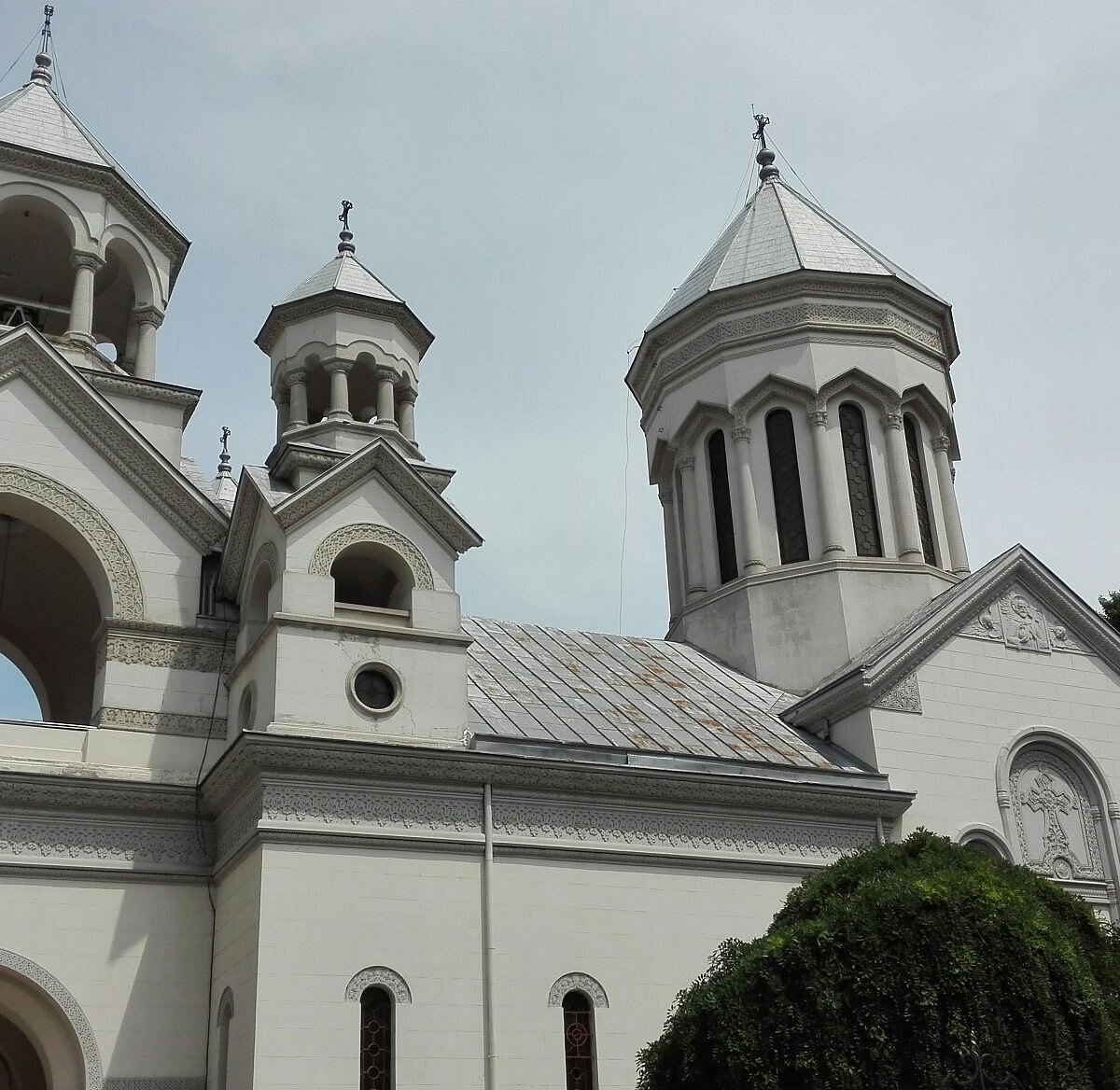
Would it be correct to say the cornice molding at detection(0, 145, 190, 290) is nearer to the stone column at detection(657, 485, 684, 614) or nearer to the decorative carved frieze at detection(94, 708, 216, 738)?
the decorative carved frieze at detection(94, 708, 216, 738)

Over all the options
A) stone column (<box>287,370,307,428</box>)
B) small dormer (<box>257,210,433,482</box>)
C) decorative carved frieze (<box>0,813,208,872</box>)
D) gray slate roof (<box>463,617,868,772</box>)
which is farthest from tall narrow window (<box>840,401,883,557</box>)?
decorative carved frieze (<box>0,813,208,872</box>)

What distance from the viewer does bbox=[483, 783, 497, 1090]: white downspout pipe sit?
44.3 feet

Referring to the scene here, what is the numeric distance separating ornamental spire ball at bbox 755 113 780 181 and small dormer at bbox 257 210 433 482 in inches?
368

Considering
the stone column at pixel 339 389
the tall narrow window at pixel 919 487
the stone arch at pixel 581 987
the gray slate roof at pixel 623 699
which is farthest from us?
the tall narrow window at pixel 919 487

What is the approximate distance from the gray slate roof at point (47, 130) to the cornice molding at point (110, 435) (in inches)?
134

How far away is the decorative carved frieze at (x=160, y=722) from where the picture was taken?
15.0m

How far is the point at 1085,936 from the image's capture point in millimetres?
12266

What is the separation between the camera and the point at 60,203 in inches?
699

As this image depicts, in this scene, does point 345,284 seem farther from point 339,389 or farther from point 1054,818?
point 1054,818

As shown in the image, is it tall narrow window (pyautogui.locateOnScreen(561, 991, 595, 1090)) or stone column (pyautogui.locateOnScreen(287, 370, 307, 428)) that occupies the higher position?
stone column (pyautogui.locateOnScreen(287, 370, 307, 428))

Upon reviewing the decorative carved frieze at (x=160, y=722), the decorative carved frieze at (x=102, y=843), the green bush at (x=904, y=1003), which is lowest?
the green bush at (x=904, y=1003)

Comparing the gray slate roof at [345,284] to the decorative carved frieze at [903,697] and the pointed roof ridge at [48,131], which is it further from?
the decorative carved frieze at [903,697]

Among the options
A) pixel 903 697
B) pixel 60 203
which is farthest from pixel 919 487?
pixel 60 203

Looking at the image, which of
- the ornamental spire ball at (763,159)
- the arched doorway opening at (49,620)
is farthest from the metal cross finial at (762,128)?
the arched doorway opening at (49,620)
